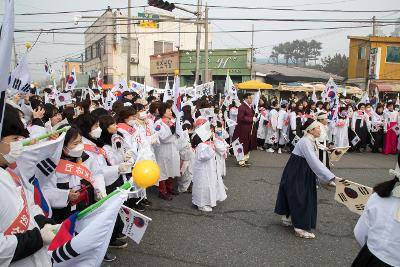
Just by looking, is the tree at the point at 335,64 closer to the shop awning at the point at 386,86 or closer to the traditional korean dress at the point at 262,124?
the shop awning at the point at 386,86

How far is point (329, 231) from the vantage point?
537 centimetres

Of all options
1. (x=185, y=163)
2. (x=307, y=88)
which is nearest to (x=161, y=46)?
(x=307, y=88)

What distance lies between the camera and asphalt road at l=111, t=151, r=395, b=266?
4.42 metres

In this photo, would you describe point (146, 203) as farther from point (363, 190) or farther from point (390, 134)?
point (390, 134)

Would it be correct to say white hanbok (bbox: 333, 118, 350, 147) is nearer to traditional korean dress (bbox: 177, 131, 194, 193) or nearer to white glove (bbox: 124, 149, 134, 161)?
traditional korean dress (bbox: 177, 131, 194, 193)

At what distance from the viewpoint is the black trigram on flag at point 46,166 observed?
2.75m

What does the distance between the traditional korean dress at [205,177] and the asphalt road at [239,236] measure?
0.24 metres

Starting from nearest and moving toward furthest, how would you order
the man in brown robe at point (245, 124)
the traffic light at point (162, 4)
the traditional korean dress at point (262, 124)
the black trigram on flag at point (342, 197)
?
the black trigram on flag at point (342, 197), the man in brown robe at point (245, 124), the traditional korean dress at point (262, 124), the traffic light at point (162, 4)

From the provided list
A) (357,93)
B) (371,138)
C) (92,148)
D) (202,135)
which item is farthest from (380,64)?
(92,148)

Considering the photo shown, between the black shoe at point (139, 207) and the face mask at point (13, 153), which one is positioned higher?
the face mask at point (13, 153)

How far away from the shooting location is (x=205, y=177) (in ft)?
20.0

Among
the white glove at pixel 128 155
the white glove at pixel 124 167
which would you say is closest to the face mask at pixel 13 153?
the white glove at pixel 124 167

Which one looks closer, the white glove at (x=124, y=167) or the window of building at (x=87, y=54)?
the white glove at (x=124, y=167)

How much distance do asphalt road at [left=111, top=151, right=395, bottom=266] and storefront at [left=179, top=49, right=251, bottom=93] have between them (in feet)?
76.3
